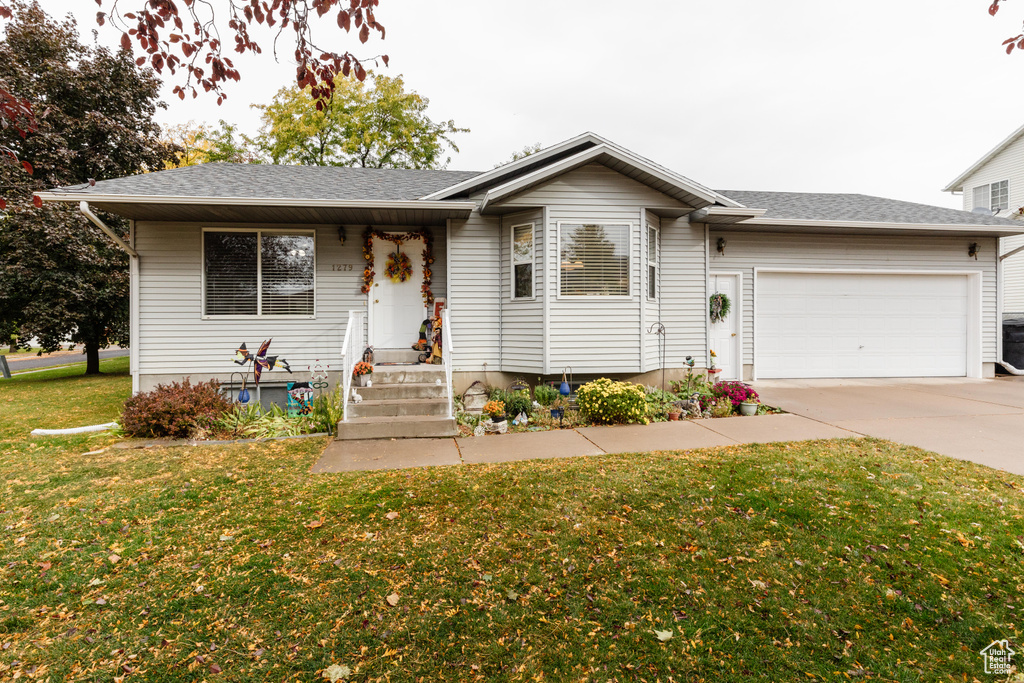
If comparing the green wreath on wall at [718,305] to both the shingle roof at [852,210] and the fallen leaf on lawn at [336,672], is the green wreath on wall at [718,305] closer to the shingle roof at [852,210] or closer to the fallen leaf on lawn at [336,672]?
the shingle roof at [852,210]

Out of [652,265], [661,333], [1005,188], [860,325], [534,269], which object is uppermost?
[1005,188]

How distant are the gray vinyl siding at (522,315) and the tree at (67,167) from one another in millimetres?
12549

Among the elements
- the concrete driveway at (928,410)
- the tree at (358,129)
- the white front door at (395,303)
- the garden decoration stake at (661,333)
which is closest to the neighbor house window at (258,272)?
the white front door at (395,303)

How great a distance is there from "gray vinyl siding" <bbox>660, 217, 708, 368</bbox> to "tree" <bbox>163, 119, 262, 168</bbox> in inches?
751

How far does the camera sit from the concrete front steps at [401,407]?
20.1 feet

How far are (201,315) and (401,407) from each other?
4.47 metres

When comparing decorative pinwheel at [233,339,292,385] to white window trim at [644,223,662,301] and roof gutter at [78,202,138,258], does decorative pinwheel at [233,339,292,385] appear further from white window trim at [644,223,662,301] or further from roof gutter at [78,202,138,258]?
white window trim at [644,223,662,301]

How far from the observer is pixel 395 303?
8688 millimetres

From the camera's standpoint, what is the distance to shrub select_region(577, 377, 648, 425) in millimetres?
6809

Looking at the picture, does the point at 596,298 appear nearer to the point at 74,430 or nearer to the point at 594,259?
the point at 594,259

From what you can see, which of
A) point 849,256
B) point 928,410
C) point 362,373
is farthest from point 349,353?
point 849,256

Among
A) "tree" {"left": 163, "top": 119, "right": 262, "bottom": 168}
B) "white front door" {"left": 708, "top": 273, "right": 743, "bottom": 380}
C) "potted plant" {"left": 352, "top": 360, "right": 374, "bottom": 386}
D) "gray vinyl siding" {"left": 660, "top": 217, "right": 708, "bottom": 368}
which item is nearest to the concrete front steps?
"potted plant" {"left": 352, "top": 360, "right": 374, "bottom": 386}

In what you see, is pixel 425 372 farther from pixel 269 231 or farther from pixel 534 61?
pixel 534 61

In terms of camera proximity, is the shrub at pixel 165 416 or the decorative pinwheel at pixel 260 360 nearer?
the shrub at pixel 165 416
